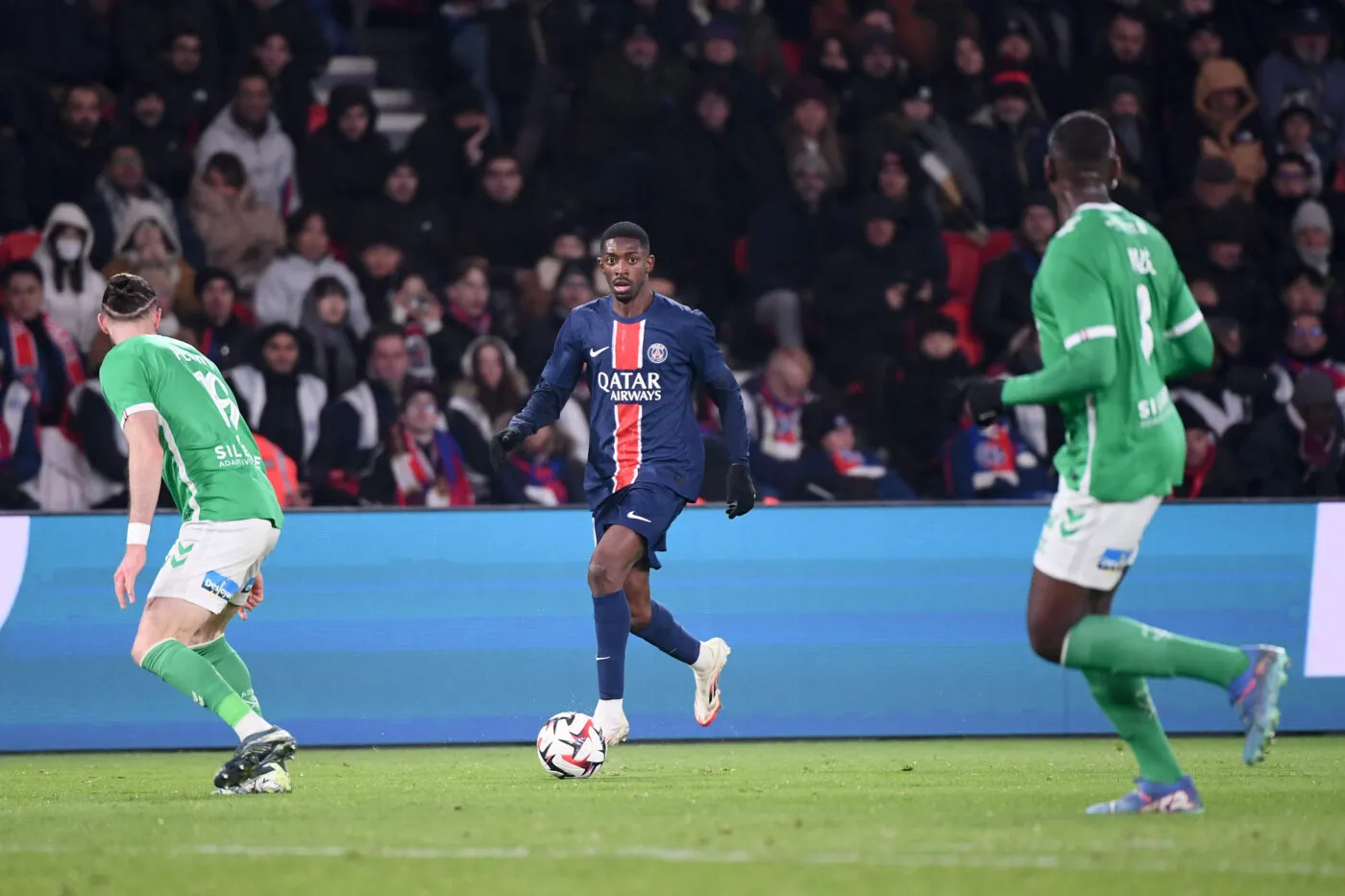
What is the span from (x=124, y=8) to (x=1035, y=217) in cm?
696

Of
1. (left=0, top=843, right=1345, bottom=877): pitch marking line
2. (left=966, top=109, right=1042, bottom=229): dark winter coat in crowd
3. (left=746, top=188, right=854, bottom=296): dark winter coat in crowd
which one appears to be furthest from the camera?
(left=966, top=109, right=1042, bottom=229): dark winter coat in crowd

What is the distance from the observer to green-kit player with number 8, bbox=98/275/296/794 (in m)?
6.99

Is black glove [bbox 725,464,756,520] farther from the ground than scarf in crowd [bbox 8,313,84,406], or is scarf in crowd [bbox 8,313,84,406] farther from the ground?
scarf in crowd [bbox 8,313,84,406]

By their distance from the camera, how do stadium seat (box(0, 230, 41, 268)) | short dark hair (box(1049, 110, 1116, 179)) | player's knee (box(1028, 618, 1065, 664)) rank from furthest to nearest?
stadium seat (box(0, 230, 41, 268))
short dark hair (box(1049, 110, 1116, 179))
player's knee (box(1028, 618, 1065, 664))

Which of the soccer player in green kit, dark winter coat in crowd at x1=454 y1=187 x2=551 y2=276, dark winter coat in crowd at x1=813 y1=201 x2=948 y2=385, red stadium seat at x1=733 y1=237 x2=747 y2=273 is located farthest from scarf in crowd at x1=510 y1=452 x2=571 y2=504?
the soccer player in green kit

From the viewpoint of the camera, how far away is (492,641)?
10461 millimetres

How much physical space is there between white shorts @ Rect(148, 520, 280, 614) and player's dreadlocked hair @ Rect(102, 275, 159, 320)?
839 millimetres

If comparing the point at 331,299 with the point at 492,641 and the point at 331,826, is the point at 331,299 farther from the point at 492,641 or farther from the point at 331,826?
the point at 331,826

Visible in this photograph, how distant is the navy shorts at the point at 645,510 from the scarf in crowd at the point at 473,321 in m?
4.64

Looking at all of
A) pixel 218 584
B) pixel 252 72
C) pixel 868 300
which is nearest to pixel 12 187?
pixel 252 72

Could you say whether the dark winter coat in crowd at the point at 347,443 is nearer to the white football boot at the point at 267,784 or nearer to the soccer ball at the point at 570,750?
the soccer ball at the point at 570,750

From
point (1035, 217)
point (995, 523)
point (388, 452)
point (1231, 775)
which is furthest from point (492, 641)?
point (1035, 217)

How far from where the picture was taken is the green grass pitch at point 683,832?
15.3 feet

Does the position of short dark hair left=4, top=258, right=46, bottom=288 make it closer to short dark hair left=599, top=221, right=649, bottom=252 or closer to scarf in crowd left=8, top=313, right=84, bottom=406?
scarf in crowd left=8, top=313, right=84, bottom=406
